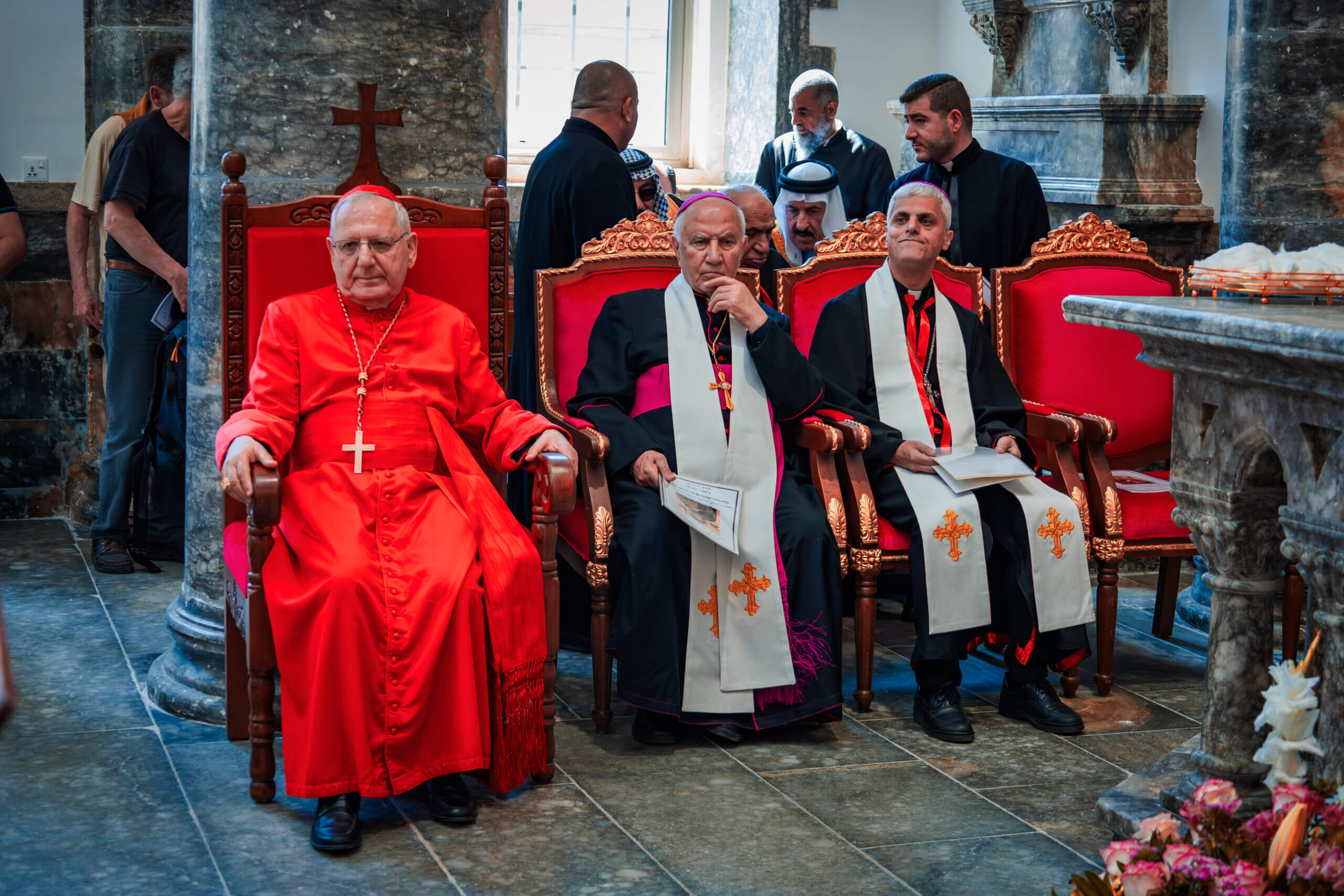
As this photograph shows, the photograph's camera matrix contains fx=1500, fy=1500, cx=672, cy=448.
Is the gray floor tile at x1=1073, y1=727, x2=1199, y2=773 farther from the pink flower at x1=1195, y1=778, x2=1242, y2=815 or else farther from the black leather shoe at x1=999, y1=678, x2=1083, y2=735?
the pink flower at x1=1195, y1=778, x2=1242, y2=815

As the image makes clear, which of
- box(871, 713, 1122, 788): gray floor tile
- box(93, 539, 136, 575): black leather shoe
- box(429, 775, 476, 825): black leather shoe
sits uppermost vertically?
box(93, 539, 136, 575): black leather shoe

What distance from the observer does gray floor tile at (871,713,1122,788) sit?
3727mm

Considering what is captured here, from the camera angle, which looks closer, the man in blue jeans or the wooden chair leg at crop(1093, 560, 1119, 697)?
the wooden chair leg at crop(1093, 560, 1119, 697)

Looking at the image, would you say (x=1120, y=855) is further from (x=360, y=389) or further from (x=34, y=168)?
(x=34, y=168)

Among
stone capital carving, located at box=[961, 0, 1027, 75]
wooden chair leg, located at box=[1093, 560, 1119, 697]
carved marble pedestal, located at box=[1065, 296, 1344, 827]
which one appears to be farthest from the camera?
stone capital carving, located at box=[961, 0, 1027, 75]

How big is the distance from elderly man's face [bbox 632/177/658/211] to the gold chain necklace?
7.58 ft

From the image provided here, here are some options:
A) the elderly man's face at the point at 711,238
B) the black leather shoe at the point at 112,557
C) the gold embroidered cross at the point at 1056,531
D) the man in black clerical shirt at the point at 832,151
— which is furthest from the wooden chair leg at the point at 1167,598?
the black leather shoe at the point at 112,557

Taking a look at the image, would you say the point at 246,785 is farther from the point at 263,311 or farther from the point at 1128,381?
the point at 1128,381

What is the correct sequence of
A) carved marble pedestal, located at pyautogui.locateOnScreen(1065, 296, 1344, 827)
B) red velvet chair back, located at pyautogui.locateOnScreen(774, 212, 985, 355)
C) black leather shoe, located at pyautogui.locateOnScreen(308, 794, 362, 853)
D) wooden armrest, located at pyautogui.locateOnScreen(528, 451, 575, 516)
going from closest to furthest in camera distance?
carved marble pedestal, located at pyautogui.locateOnScreen(1065, 296, 1344, 827)
black leather shoe, located at pyautogui.locateOnScreen(308, 794, 362, 853)
wooden armrest, located at pyautogui.locateOnScreen(528, 451, 575, 516)
red velvet chair back, located at pyautogui.locateOnScreen(774, 212, 985, 355)

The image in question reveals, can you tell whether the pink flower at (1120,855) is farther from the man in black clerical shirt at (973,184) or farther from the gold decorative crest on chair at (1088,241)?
the man in black clerical shirt at (973,184)

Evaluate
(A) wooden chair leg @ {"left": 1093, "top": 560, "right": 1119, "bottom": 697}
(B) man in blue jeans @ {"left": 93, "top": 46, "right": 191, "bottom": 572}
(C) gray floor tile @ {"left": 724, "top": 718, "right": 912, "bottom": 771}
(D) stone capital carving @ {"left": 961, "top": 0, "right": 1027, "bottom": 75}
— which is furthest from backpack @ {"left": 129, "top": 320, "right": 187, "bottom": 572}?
(D) stone capital carving @ {"left": 961, "top": 0, "right": 1027, "bottom": 75}

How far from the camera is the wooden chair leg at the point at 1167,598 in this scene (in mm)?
4996

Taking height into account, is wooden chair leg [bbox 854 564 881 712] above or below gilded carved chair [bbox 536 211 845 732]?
below

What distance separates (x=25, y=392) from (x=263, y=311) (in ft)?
10.0
